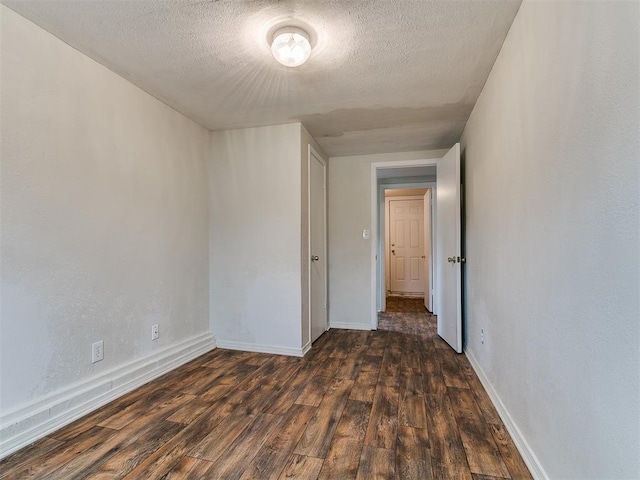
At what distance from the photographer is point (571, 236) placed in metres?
1.07

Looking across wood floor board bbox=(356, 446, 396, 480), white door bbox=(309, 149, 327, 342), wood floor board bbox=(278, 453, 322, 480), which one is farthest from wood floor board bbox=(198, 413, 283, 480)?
white door bbox=(309, 149, 327, 342)

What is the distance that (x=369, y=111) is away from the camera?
8.99ft

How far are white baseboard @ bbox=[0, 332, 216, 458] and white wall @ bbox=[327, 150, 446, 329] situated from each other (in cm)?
200

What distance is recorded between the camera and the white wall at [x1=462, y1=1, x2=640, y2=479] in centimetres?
81

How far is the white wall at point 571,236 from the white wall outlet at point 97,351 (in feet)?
8.08

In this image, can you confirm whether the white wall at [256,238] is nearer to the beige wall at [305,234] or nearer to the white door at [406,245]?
the beige wall at [305,234]

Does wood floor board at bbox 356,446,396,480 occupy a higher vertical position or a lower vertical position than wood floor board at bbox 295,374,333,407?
higher

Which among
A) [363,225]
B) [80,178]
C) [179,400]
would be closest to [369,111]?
[363,225]

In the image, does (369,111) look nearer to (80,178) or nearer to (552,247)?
(552,247)

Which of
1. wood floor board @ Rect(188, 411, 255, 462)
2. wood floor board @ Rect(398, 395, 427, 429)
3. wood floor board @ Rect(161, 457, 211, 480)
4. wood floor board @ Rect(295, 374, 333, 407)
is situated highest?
wood floor board @ Rect(161, 457, 211, 480)

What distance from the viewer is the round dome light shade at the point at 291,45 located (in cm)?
170

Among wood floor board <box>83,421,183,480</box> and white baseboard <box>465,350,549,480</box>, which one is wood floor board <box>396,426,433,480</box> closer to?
white baseboard <box>465,350,549,480</box>

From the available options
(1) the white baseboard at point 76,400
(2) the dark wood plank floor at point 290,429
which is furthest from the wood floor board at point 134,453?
(1) the white baseboard at point 76,400

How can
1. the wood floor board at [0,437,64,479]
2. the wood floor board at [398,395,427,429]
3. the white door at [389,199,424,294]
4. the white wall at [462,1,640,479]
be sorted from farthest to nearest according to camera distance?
the white door at [389,199,424,294], the wood floor board at [398,395,427,429], the wood floor board at [0,437,64,479], the white wall at [462,1,640,479]
